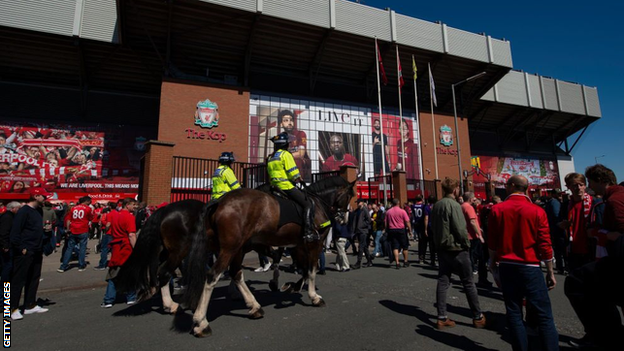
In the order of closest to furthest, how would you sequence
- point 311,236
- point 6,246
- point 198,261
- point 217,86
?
point 198,261
point 6,246
point 311,236
point 217,86

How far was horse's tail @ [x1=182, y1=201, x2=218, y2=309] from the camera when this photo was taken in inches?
163

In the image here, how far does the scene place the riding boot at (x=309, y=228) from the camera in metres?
5.09

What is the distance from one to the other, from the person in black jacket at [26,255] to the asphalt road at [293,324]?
1.05 feet

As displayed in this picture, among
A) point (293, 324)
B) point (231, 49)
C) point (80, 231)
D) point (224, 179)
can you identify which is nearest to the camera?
point (293, 324)

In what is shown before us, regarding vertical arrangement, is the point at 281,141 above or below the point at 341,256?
above

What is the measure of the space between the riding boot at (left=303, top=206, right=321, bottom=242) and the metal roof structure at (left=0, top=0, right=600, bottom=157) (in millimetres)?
19682

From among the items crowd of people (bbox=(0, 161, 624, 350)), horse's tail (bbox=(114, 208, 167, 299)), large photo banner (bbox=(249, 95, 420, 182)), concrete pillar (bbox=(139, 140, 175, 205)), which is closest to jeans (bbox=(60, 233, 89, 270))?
crowd of people (bbox=(0, 161, 624, 350))

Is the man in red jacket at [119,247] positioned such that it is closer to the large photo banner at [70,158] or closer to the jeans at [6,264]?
the jeans at [6,264]

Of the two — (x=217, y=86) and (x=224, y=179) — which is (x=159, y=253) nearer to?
(x=224, y=179)

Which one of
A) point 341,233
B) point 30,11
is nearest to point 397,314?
point 341,233

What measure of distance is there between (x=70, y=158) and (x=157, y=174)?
681 inches

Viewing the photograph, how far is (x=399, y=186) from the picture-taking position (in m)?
18.7

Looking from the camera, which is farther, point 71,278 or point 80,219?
point 80,219

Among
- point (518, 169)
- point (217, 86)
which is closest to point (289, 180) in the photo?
point (217, 86)
